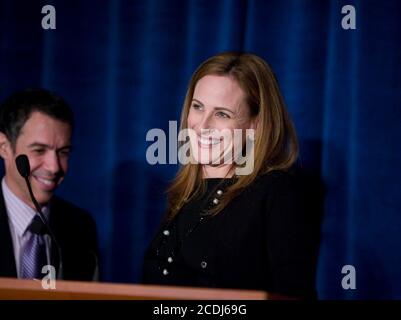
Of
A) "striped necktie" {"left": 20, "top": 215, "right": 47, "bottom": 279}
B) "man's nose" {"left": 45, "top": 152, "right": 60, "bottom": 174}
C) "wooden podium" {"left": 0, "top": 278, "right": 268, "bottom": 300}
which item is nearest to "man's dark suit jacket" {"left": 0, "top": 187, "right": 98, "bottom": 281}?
"striped necktie" {"left": 20, "top": 215, "right": 47, "bottom": 279}

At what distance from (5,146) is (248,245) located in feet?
2.79

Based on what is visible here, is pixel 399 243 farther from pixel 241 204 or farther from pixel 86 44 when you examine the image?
pixel 86 44

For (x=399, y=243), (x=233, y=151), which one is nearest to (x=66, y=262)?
(x=233, y=151)

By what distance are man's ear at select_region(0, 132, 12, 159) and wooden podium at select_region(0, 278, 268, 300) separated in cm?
97

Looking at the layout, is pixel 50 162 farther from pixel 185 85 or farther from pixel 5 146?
pixel 185 85

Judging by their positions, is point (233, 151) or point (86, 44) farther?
point (86, 44)

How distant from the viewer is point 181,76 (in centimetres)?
207

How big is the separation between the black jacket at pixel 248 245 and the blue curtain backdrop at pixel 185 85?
1.28 ft

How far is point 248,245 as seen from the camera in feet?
4.91

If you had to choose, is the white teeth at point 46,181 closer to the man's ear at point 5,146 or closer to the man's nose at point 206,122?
the man's ear at point 5,146

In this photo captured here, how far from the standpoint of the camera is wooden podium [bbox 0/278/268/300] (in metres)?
0.95

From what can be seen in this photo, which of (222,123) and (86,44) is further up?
(86,44)

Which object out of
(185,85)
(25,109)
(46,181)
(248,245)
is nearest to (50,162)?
(46,181)
